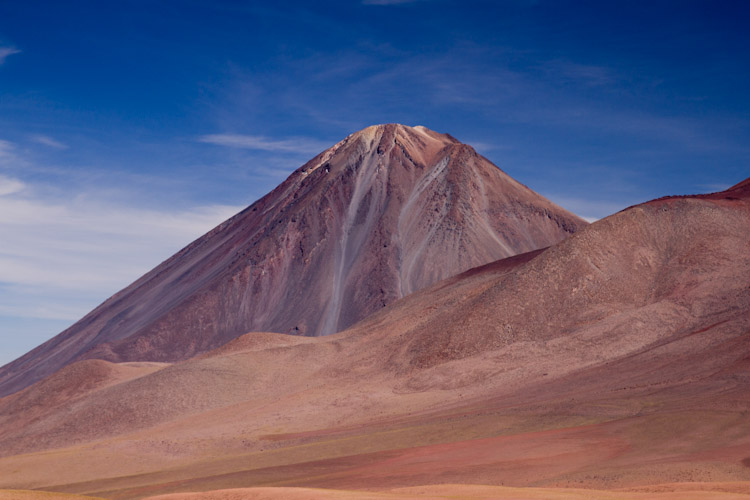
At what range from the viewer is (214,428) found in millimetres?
52531

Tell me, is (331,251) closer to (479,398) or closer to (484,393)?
(484,393)

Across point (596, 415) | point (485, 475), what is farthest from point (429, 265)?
point (485, 475)

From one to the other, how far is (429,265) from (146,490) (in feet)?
252

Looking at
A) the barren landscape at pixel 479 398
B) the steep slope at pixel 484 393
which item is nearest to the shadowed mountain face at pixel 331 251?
the barren landscape at pixel 479 398

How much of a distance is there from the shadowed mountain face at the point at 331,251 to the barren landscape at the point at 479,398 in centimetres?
2636

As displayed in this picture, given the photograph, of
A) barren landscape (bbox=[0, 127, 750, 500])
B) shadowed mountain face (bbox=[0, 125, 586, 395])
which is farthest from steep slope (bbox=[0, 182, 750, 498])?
shadowed mountain face (bbox=[0, 125, 586, 395])

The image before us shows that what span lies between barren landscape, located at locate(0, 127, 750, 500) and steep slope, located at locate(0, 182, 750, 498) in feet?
0.58

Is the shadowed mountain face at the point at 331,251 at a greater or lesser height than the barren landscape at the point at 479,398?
greater

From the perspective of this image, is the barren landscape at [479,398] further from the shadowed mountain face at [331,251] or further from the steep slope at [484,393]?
the shadowed mountain face at [331,251]

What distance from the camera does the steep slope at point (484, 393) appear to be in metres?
33.1

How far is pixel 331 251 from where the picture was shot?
11756cm

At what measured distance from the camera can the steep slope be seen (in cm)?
3309

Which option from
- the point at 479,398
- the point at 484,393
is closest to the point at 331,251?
the point at 484,393

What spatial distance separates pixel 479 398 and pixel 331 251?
69.1 meters
